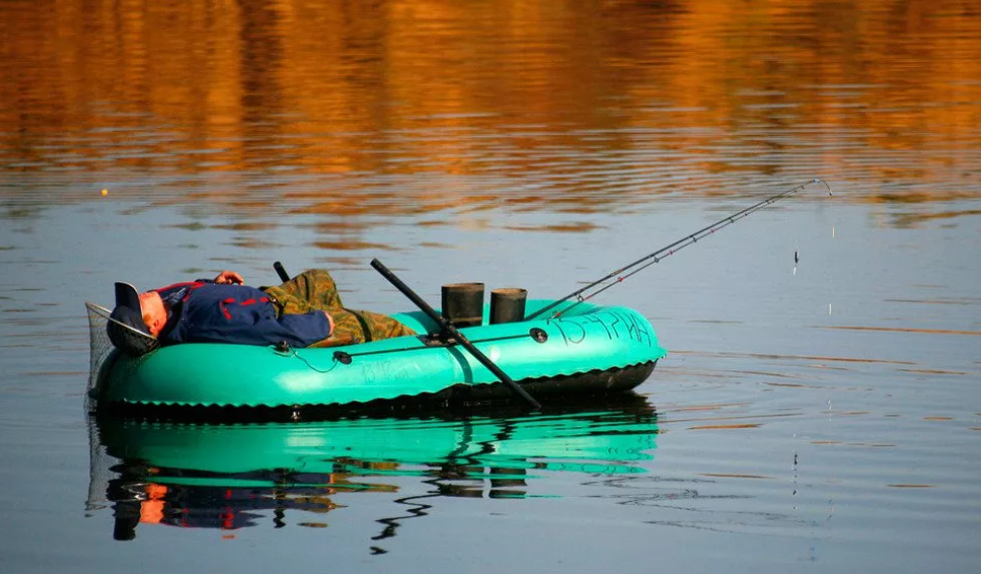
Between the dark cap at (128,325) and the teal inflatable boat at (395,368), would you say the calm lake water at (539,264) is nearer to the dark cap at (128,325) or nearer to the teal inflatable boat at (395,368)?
the teal inflatable boat at (395,368)

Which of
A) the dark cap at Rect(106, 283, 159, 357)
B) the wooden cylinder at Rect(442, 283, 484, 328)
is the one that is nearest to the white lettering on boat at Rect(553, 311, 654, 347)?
the wooden cylinder at Rect(442, 283, 484, 328)

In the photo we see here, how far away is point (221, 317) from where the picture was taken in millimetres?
9664

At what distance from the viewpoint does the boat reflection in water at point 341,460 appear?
7.96 meters

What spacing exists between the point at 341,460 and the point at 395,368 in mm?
1089

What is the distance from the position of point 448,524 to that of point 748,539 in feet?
4.01

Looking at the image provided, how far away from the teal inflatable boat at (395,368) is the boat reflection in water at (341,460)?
15 centimetres

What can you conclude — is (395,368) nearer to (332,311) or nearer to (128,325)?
(332,311)

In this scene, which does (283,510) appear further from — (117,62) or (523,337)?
(117,62)

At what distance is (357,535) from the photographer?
743 centimetres

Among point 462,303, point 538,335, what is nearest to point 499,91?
point 462,303

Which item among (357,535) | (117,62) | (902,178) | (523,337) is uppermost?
(117,62)

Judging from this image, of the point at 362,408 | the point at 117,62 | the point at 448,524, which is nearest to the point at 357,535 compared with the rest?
the point at 448,524

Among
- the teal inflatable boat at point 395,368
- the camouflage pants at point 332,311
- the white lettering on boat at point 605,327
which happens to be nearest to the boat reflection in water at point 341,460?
the teal inflatable boat at point 395,368

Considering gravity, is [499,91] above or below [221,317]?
above
